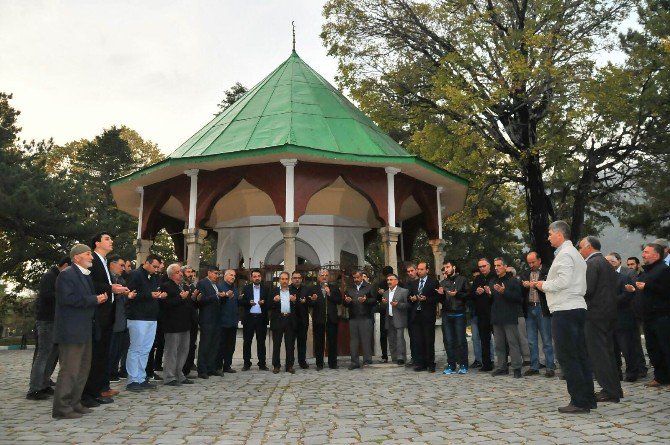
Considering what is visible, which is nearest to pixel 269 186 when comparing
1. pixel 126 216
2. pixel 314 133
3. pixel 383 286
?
pixel 314 133

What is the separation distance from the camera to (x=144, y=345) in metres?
7.89

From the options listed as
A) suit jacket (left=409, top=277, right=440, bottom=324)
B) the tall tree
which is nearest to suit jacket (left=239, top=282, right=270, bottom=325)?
suit jacket (left=409, top=277, right=440, bottom=324)

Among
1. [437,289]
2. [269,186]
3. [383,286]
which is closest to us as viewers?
[437,289]

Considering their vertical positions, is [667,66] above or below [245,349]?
above

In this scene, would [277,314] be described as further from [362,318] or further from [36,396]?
[36,396]

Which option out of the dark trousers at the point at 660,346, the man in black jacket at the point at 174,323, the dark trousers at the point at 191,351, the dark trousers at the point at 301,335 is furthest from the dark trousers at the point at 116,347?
the dark trousers at the point at 660,346

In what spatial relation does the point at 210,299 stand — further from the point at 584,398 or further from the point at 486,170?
the point at 486,170

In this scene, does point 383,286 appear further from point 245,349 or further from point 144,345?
point 144,345

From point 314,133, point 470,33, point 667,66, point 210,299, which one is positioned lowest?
point 210,299

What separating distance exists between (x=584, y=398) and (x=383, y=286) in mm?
6205

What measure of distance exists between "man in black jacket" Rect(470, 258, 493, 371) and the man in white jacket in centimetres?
350

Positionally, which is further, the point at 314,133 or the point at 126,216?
the point at 126,216

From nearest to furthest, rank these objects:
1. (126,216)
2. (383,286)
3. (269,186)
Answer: (383,286) → (269,186) → (126,216)

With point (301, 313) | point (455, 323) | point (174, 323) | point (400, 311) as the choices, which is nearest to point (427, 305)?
point (455, 323)
